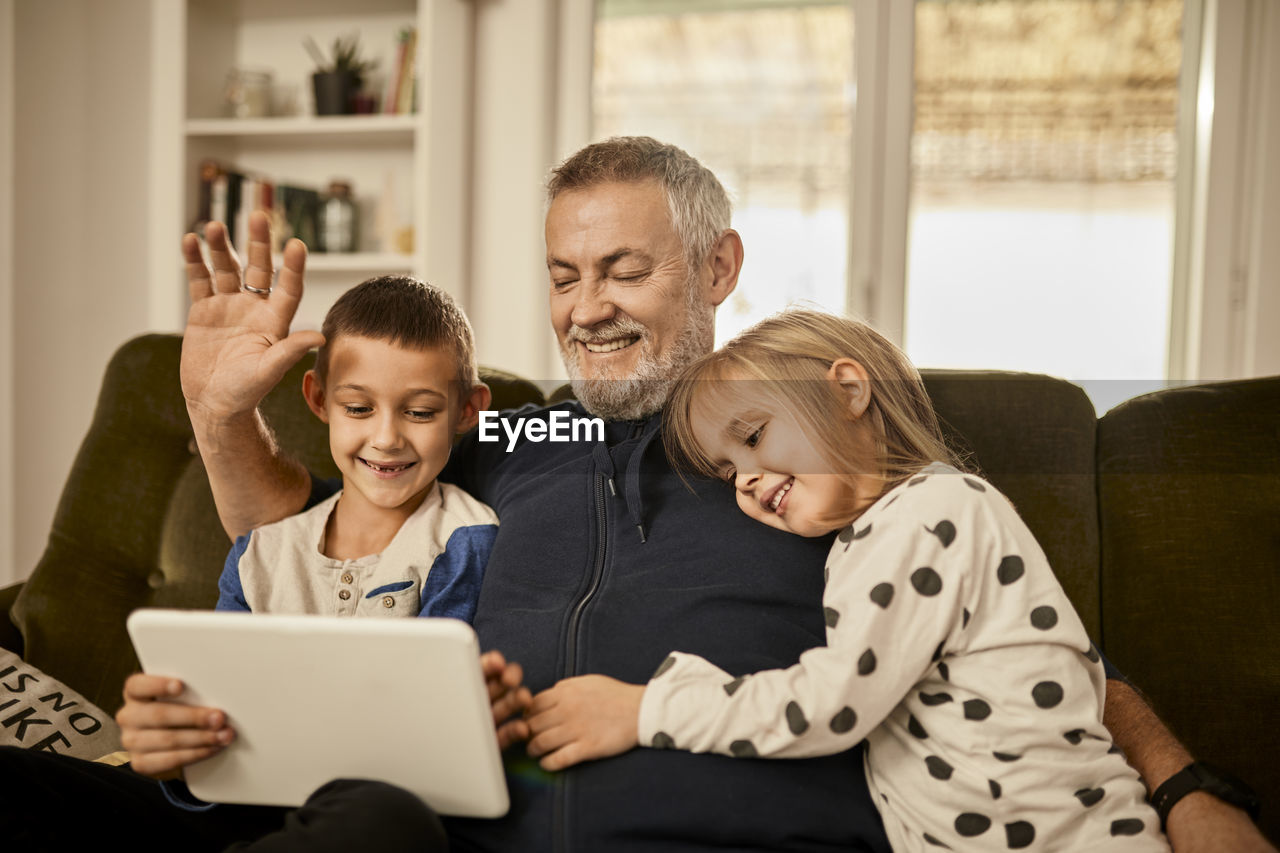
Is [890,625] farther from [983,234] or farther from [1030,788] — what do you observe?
[983,234]

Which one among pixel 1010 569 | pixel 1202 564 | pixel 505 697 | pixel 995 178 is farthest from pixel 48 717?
pixel 995 178

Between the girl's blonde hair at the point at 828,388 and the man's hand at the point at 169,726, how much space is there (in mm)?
575

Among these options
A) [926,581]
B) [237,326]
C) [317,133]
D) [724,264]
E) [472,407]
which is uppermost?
[317,133]

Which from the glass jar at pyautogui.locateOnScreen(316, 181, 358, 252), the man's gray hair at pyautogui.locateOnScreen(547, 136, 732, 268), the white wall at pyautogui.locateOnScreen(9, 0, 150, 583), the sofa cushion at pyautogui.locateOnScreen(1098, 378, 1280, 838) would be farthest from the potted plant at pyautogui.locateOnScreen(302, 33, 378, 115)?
the sofa cushion at pyautogui.locateOnScreen(1098, 378, 1280, 838)

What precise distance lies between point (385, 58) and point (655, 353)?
206cm

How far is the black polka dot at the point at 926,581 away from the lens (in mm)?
865

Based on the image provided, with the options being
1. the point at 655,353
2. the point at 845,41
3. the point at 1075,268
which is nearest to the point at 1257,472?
the point at 655,353

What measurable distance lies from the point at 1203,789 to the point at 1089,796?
0.15 meters

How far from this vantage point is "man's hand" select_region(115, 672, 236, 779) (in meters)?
0.85

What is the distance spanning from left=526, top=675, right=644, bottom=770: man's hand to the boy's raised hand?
48cm

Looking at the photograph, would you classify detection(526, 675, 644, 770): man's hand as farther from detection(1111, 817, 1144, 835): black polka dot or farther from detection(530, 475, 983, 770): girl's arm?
detection(1111, 817, 1144, 835): black polka dot

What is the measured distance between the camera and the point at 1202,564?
1.23 m

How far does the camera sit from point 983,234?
9.02 ft

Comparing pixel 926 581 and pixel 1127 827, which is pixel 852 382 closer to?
pixel 926 581
